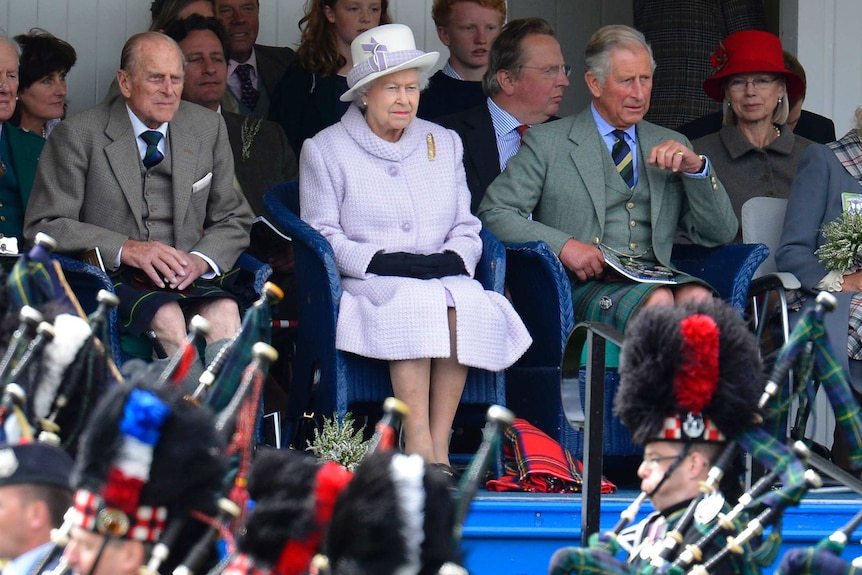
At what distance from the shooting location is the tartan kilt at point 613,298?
5324 millimetres

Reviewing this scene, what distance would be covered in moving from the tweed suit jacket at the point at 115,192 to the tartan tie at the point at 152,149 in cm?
4

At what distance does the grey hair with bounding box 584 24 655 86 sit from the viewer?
5883 mm

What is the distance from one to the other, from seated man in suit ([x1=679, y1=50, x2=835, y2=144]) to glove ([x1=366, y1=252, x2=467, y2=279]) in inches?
69.1

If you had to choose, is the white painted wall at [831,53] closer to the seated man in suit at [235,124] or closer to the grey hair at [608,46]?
the grey hair at [608,46]

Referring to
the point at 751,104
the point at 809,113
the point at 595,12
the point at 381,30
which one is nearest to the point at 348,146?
the point at 381,30

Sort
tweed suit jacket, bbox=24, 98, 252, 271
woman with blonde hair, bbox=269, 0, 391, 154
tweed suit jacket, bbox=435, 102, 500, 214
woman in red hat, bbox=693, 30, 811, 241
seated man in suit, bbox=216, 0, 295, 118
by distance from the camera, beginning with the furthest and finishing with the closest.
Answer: seated man in suit, bbox=216, 0, 295, 118 < woman with blonde hair, bbox=269, 0, 391, 154 < woman in red hat, bbox=693, 30, 811, 241 < tweed suit jacket, bbox=435, 102, 500, 214 < tweed suit jacket, bbox=24, 98, 252, 271

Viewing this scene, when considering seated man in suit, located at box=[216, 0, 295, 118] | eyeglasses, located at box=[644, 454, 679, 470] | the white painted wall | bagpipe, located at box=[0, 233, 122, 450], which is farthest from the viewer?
the white painted wall

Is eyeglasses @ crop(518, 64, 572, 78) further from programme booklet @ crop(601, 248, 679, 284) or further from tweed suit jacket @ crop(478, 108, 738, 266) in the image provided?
programme booklet @ crop(601, 248, 679, 284)

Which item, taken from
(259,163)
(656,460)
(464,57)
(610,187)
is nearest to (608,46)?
(610,187)

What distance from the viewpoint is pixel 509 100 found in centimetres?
620

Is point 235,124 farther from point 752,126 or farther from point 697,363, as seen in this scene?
point 697,363

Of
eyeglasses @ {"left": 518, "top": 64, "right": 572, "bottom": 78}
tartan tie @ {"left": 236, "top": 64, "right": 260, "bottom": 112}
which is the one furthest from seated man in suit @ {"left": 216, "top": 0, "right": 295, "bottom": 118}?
eyeglasses @ {"left": 518, "top": 64, "right": 572, "bottom": 78}

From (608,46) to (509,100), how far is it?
1.60ft

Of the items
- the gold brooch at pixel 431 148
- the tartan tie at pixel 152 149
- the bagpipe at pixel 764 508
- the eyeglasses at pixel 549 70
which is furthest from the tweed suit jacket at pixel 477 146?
the bagpipe at pixel 764 508
